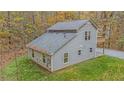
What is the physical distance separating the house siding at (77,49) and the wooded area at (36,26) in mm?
134

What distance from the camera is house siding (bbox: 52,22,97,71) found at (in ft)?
13.4

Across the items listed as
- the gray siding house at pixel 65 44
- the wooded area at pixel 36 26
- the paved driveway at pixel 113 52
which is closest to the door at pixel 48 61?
the gray siding house at pixel 65 44

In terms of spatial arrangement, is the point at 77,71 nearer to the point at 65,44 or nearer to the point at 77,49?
the point at 77,49

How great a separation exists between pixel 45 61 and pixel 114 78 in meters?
0.97

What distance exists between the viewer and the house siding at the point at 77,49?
161 inches

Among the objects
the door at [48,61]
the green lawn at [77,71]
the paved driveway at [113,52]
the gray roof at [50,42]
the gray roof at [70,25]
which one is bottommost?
the green lawn at [77,71]

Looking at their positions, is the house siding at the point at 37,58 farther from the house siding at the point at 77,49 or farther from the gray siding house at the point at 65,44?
the house siding at the point at 77,49

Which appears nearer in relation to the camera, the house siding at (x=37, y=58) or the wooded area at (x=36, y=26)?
the wooded area at (x=36, y=26)

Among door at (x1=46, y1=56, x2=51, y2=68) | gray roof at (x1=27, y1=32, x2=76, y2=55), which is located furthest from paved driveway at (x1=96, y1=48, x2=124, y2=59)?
door at (x1=46, y1=56, x2=51, y2=68)

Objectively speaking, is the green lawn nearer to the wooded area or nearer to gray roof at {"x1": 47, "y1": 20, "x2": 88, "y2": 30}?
the wooded area

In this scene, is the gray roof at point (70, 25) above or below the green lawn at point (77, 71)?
above

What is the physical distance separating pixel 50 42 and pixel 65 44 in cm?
21
